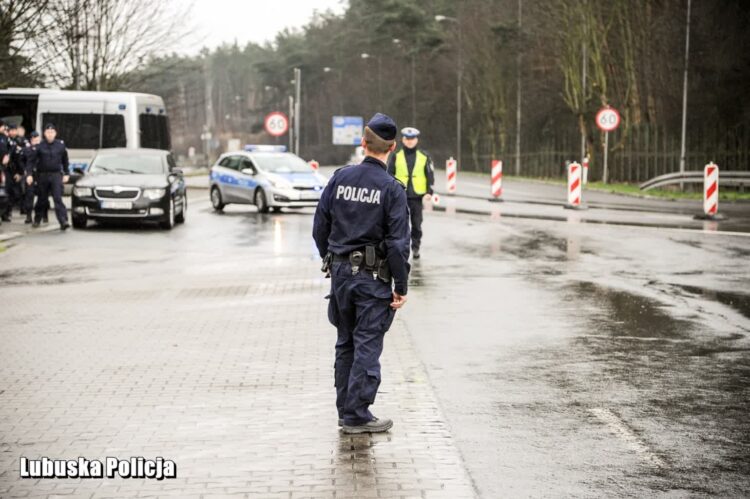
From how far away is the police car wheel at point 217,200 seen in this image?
99.2ft

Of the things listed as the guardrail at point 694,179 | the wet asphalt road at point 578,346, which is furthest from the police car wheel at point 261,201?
the guardrail at point 694,179

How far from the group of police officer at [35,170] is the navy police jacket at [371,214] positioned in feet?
51.7

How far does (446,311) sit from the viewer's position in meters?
11.8

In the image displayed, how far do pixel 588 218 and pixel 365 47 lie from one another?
79355 millimetres

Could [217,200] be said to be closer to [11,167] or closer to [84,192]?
[11,167]

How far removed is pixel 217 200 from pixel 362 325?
24173 millimetres

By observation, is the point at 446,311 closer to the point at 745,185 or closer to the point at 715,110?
the point at 745,185

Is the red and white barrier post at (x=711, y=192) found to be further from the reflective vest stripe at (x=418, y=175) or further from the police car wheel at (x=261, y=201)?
the police car wheel at (x=261, y=201)

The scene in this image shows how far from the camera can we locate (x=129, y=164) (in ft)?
79.1

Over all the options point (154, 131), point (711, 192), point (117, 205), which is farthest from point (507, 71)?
point (117, 205)

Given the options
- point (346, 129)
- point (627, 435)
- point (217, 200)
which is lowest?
point (627, 435)

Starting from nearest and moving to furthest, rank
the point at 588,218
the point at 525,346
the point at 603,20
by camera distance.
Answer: the point at 525,346 → the point at 588,218 → the point at 603,20

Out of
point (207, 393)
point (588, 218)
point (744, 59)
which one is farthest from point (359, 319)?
point (744, 59)

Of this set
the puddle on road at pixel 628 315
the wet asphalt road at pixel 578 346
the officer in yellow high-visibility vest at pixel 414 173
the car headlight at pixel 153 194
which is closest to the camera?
the wet asphalt road at pixel 578 346
